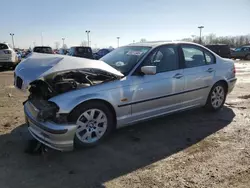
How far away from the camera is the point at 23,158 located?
13.1 feet

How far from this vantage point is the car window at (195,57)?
18.2 ft

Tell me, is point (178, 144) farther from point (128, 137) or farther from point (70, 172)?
point (70, 172)

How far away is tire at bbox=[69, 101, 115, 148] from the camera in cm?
413

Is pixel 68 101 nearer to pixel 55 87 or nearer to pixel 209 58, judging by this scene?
pixel 55 87

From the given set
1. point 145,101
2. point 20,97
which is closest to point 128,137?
point 145,101

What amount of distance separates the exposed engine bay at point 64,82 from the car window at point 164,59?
2.98 feet

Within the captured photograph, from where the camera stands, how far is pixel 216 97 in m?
6.20

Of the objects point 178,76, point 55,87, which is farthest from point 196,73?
point 55,87

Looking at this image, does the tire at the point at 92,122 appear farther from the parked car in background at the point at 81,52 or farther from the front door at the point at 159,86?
the parked car in background at the point at 81,52

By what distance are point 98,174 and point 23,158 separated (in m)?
1.21

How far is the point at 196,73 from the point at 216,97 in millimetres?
981

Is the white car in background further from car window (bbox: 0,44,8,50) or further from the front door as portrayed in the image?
the front door

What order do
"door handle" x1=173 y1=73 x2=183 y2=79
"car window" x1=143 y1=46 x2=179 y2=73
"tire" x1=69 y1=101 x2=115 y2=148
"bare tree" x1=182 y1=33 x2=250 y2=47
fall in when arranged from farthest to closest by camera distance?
"bare tree" x1=182 y1=33 x2=250 y2=47, "door handle" x1=173 y1=73 x2=183 y2=79, "car window" x1=143 y1=46 x2=179 y2=73, "tire" x1=69 y1=101 x2=115 y2=148

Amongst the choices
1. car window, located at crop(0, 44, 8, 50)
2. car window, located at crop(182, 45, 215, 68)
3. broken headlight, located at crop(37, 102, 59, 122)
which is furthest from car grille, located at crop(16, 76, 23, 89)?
car window, located at crop(0, 44, 8, 50)
